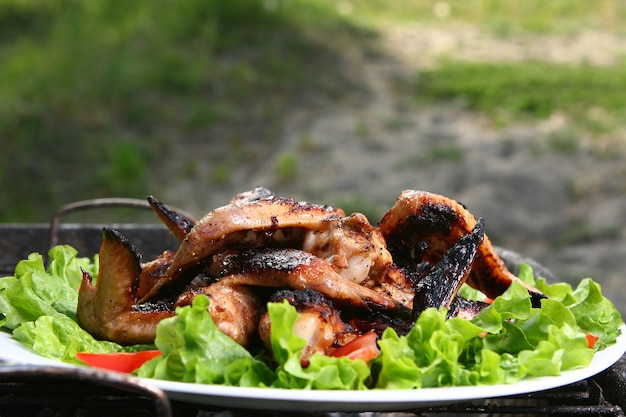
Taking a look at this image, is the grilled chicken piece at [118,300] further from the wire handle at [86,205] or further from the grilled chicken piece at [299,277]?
the wire handle at [86,205]

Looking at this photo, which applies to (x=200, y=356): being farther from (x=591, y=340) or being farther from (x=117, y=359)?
(x=591, y=340)

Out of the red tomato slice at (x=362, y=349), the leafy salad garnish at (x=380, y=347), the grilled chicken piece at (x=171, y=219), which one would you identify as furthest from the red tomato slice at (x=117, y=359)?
the grilled chicken piece at (x=171, y=219)

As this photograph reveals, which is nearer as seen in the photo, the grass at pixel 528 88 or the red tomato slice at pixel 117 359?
the red tomato slice at pixel 117 359

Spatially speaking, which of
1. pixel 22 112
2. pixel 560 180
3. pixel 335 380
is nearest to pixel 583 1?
pixel 560 180

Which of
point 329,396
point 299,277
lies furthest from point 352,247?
point 329,396

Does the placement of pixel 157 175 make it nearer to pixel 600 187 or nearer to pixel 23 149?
pixel 23 149

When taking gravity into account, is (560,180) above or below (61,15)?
below
